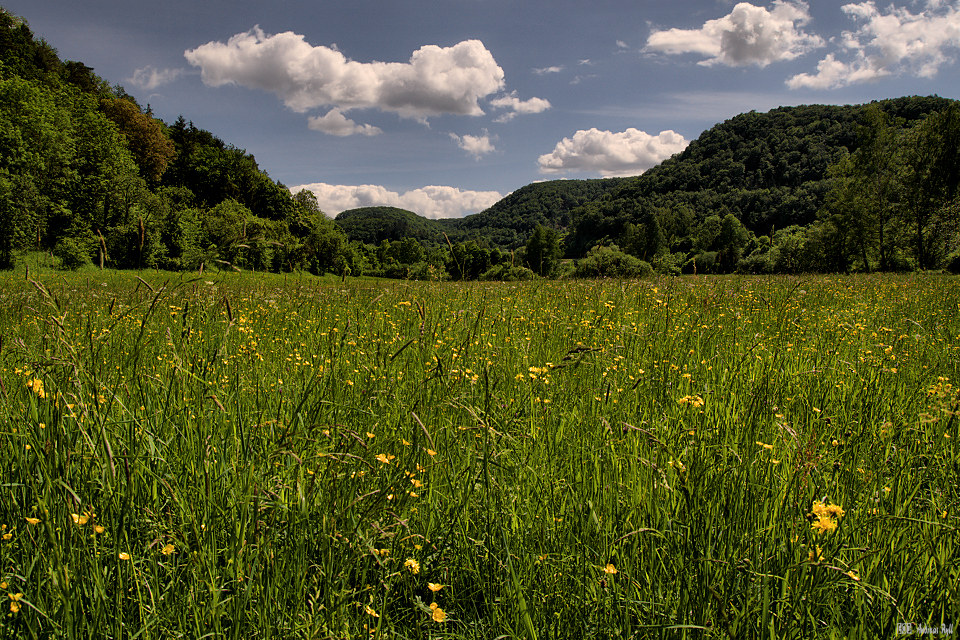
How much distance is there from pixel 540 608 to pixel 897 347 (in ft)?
14.9

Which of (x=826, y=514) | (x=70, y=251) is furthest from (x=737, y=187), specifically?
(x=826, y=514)

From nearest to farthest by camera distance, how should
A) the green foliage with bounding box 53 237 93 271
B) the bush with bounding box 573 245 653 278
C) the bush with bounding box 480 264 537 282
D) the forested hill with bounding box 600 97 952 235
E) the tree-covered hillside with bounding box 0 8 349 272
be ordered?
the green foliage with bounding box 53 237 93 271
the bush with bounding box 480 264 537 282
the bush with bounding box 573 245 653 278
the tree-covered hillside with bounding box 0 8 349 272
the forested hill with bounding box 600 97 952 235

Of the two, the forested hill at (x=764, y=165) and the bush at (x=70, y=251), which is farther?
the forested hill at (x=764, y=165)

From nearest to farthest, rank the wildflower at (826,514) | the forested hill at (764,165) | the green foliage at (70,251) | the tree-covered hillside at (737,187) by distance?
the wildflower at (826,514)
the green foliage at (70,251)
the tree-covered hillside at (737,187)
the forested hill at (764,165)

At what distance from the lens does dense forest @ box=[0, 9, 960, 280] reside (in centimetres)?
700

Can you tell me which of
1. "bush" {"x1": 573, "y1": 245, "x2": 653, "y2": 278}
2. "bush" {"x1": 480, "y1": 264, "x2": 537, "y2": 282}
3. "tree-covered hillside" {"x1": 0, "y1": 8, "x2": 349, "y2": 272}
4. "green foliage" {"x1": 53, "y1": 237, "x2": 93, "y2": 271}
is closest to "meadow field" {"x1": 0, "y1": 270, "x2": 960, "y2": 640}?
"green foliage" {"x1": 53, "y1": 237, "x2": 93, "y2": 271}

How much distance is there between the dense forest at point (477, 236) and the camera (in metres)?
7.00

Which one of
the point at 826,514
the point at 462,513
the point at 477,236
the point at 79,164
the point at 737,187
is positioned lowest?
the point at 462,513

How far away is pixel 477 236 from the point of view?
2003 inches

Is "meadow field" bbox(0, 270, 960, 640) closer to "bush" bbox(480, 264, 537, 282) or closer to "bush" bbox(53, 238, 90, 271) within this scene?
"bush" bbox(53, 238, 90, 271)

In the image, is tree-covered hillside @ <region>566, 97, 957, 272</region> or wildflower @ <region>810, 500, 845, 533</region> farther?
tree-covered hillside @ <region>566, 97, 957, 272</region>

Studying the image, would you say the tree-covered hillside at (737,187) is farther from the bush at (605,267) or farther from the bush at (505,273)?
the bush at (505,273)

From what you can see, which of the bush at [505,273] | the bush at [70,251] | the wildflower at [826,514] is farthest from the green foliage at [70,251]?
the bush at [505,273]

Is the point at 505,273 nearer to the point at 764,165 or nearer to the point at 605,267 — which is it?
the point at 605,267
